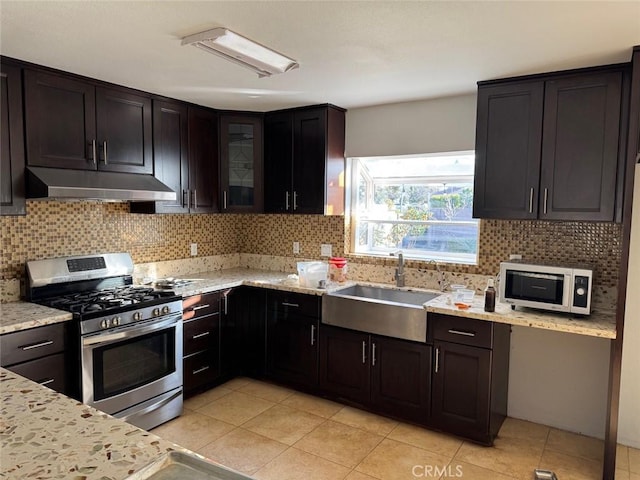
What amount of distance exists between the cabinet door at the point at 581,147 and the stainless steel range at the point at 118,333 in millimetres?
2575

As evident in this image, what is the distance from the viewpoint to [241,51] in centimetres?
227

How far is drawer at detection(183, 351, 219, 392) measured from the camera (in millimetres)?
3362

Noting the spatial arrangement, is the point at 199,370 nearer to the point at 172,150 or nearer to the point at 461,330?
the point at 172,150

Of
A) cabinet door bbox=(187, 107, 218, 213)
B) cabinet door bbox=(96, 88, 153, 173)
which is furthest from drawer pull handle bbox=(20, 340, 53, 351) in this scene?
cabinet door bbox=(187, 107, 218, 213)

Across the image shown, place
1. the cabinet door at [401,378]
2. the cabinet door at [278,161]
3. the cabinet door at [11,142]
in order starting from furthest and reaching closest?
the cabinet door at [278,161] < the cabinet door at [401,378] < the cabinet door at [11,142]

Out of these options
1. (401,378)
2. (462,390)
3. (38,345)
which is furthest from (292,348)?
(38,345)

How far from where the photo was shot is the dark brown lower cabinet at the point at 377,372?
9.91 ft

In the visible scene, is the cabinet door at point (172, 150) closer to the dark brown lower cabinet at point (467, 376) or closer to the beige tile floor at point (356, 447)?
the beige tile floor at point (356, 447)

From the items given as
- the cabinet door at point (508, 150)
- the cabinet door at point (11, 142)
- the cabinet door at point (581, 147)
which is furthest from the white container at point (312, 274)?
the cabinet door at point (11, 142)

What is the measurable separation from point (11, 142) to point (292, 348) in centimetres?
234

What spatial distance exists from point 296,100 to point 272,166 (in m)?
0.68

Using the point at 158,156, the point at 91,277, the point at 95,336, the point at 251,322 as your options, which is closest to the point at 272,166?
the point at 158,156

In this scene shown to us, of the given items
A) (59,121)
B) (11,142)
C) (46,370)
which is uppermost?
(59,121)

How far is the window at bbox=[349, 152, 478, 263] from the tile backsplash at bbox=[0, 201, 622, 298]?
0.17 meters
